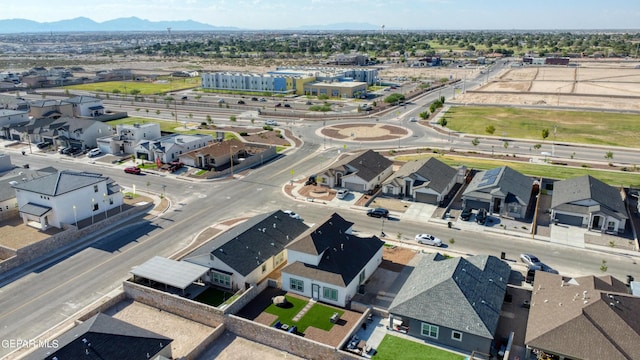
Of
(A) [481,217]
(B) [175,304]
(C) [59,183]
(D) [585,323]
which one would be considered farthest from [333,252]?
(C) [59,183]

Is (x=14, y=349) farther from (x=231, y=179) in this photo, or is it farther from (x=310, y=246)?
(x=231, y=179)

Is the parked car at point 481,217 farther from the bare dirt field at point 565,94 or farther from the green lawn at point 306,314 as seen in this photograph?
the bare dirt field at point 565,94


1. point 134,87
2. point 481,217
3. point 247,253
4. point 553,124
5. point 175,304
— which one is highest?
point 134,87

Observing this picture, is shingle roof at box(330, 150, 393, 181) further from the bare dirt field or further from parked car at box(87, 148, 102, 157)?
the bare dirt field

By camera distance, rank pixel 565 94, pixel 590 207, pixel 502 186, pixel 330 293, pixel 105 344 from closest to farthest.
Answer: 1. pixel 105 344
2. pixel 330 293
3. pixel 590 207
4. pixel 502 186
5. pixel 565 94

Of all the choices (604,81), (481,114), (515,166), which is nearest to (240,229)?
(515,166)

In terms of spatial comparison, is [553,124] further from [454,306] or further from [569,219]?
[454,306]

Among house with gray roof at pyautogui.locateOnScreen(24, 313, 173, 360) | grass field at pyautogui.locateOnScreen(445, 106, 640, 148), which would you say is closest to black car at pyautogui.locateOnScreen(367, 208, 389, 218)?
house with gray roof at pyautogui.locateOnScreen(24, 313, 173, 360)
